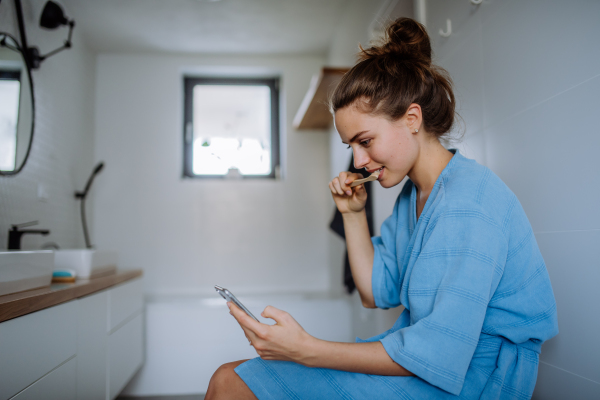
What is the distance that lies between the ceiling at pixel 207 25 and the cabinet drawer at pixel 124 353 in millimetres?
1866

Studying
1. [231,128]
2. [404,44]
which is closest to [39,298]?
[404,44]

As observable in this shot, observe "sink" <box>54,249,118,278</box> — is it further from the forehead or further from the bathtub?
the forehead

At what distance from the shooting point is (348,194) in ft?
3.70

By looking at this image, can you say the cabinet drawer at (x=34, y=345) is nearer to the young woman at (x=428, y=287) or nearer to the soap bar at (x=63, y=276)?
the soap bar at (x=63, y=276)

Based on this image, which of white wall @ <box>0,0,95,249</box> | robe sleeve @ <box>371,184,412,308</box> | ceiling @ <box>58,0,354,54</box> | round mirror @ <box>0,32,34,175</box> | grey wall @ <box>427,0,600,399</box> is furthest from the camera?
ceiling @ <box>58,0,354,54</box>

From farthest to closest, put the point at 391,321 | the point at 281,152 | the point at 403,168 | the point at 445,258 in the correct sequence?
the point at 281,152
the point at 391,321
the point at 403,168
the point at 445,258

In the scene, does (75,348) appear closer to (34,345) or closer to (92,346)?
(92,346)

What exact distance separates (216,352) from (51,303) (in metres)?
1.40

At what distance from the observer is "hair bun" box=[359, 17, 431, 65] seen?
37.7 inches

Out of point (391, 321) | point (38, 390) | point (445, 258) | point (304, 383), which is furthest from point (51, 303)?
point (391, 321)

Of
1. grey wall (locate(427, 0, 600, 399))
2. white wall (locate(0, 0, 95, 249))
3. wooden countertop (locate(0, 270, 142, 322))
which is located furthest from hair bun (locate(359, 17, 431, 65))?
white wall (locate(0, 0, 95, 249))

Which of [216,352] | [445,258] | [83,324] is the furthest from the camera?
[216,352]

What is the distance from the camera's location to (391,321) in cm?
182

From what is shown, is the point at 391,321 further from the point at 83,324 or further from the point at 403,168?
the point at 83,324
